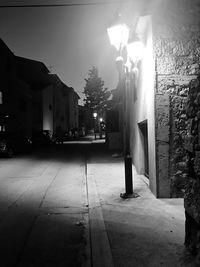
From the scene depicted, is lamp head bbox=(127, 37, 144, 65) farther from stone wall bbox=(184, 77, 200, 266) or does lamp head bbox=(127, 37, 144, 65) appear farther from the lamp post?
stone wall bbox=(184, 77, 200, 266)

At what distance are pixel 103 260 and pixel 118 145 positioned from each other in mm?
19339

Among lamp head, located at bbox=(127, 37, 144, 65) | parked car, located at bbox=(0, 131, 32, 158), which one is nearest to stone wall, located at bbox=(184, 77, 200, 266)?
lamp head, located at bbox=(127, 37, 144, 65)

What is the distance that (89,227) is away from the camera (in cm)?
536

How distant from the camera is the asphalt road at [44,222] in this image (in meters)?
4.18

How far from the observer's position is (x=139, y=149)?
1117 cm

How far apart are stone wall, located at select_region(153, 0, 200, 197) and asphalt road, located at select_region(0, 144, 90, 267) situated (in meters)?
2.42

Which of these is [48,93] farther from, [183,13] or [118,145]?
[183,13]

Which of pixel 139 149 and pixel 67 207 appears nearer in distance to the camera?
pixel 67 207

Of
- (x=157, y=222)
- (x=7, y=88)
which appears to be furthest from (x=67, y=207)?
(x=7, y=88)

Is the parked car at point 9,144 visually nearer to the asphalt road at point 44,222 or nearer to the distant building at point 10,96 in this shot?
the asphalt road at point 44,222

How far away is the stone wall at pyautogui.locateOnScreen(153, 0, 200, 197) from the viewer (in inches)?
286

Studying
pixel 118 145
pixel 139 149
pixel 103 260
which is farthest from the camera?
pixel 118 145

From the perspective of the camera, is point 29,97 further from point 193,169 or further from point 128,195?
point 193,169

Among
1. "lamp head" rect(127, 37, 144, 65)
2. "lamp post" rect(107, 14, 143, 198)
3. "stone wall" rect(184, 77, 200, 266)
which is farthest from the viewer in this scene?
"lamp head" rect(127, 37, 144, 65)
